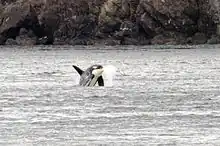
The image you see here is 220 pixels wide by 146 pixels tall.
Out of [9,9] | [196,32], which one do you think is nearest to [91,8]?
[9,9]

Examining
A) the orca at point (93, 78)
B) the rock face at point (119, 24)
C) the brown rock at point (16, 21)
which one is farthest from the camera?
the brown rock at point (16, 21)

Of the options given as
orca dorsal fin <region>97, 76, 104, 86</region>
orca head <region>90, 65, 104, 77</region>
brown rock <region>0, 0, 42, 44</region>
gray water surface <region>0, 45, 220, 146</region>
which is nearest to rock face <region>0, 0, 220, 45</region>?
brown rock <region>0, 0, 42, 44</region>

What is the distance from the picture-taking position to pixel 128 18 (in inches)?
6284

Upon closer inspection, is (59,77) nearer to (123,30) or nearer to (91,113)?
A: (91,113)

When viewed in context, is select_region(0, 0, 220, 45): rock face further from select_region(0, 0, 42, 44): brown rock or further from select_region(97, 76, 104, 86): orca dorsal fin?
select_region(97, 76, 104, 86): orca dorsal fin

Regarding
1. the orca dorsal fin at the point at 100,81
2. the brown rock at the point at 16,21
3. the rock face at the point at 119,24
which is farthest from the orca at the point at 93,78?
the brown rock at the point at 16,21

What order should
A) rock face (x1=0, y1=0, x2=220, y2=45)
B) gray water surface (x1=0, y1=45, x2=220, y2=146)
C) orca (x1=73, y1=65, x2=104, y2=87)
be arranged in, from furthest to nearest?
rock face (x1=0, y1=0, x2=220, y2=45) < orca (x1=73, y1=65, x2=104, y2=87) < gray water surface (x1=0, y1=45, x2=220, y2=146)

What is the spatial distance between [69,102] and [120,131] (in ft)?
35.7

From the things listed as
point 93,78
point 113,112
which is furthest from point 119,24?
point 113,112

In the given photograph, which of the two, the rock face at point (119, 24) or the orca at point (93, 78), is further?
the rock face at point (119, 24)

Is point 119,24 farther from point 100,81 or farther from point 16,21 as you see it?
point 100,81

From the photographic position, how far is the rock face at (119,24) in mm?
152125

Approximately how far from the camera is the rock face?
152 meters

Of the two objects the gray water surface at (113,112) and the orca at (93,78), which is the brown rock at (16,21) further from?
the orca at (93,78)
